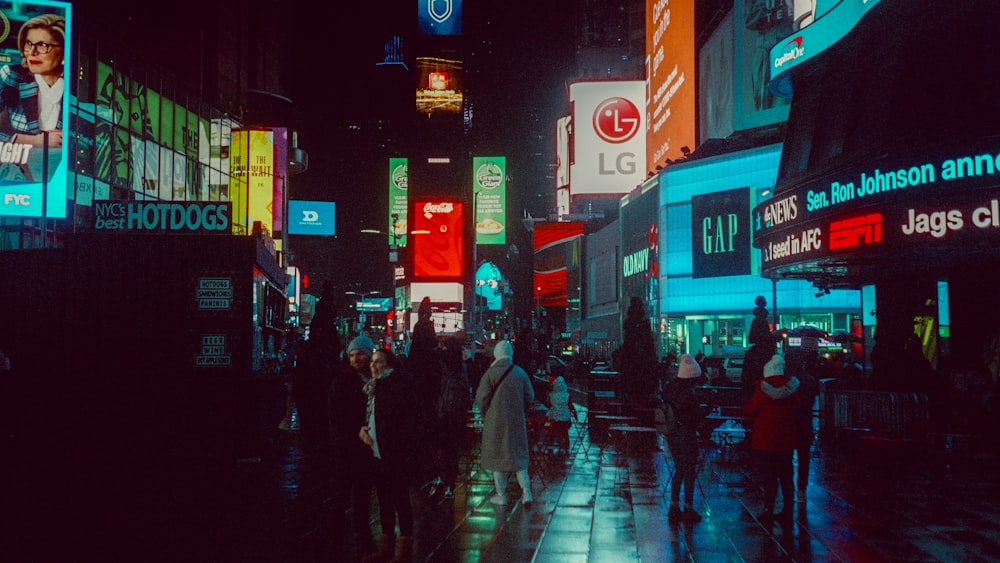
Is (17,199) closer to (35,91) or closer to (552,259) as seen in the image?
(35,91)

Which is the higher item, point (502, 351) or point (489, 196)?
point (489, 196)

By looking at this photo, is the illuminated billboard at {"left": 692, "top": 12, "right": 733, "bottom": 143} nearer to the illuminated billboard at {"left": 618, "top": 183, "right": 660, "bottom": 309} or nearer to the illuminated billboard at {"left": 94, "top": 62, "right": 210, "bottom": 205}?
the illuminated billboard at {"left": 618, "top": 183, "right": 660, "bottom": 309}

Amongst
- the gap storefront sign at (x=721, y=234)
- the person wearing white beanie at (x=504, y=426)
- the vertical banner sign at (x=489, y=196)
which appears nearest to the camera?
the person wearing white beanie at (x=504, y=426)

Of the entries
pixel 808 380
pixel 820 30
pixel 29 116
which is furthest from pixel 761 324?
pixel 29 116

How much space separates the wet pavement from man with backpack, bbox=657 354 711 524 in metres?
0.34

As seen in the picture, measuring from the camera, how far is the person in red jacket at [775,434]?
9.84 m

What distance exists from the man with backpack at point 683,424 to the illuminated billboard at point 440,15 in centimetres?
4219

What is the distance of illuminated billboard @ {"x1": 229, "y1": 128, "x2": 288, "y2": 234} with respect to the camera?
137ft

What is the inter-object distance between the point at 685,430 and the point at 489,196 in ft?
181

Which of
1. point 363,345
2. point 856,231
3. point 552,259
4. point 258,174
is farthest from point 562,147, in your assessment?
point 363,345

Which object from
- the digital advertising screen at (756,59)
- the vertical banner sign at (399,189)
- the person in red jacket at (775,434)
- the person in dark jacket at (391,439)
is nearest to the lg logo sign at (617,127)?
the digital advertising screen at (756,59)

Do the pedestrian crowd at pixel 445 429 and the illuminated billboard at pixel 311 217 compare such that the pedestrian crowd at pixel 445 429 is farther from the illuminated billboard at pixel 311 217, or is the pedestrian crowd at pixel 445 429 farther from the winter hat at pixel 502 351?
the illuminated billboard at pixel 311 217

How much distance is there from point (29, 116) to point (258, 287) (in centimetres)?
1388

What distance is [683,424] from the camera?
1016 cm
